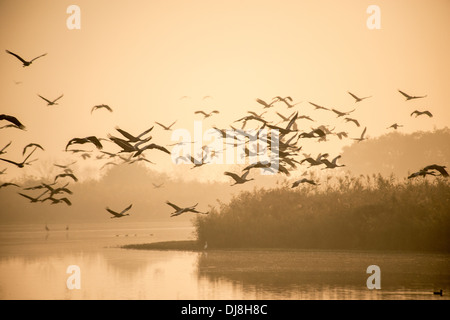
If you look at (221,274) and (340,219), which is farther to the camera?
(340,219)

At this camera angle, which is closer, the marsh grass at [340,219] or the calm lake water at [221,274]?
the calm lake water at [221,274]

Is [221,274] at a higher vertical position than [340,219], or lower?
lower

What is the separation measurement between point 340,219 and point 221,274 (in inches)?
417

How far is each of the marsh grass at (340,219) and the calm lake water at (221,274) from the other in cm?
143

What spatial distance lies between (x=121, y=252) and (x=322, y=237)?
1331cm

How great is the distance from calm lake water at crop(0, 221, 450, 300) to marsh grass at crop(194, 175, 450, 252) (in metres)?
1.43

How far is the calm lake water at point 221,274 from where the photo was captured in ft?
100

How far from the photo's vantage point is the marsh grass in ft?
134

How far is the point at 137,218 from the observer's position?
98.5 metres

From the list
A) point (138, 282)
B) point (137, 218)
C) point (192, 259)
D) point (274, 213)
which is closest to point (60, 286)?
point (138, 282)

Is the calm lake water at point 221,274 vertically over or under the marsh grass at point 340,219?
under

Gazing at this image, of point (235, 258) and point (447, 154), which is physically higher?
point (447, 154)

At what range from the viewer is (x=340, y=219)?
43.3 metres
